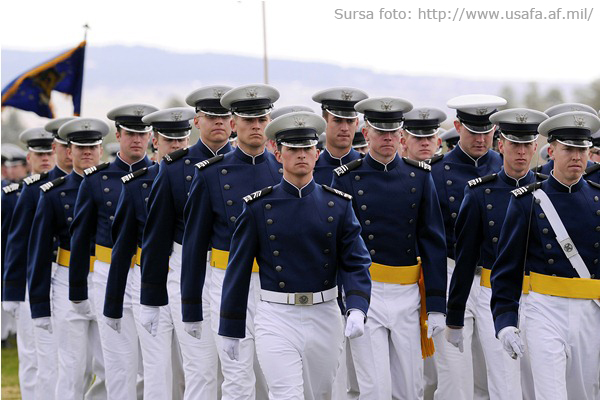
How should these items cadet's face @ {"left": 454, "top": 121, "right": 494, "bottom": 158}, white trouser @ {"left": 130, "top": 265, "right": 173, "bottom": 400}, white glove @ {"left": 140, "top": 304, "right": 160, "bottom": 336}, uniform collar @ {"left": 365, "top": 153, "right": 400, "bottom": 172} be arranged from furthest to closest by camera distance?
cadet's face @ {"left": 454, "top": 121, "right": 494, "bottom": 158}, white trouser @ {"left": 130, "top": 265, "right": 173, "bottom": 400}, white glove @ {"left": 140, "top": 304, "right": 160, "bottom": 336}, uniform collar @ {"left": 365, "top": 153, "right": 400, "bottom": 172}

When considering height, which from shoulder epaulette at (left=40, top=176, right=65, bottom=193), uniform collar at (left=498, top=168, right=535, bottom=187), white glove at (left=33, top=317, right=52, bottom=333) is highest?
uniform collar at (left=498, top=168, right=535, bottom=187)

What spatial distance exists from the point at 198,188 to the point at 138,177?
5.00 feet

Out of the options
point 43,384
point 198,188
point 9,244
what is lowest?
point 43,384

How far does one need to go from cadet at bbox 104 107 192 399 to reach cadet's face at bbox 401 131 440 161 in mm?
2024

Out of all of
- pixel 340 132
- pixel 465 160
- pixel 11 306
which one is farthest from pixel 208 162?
pixel 11 306

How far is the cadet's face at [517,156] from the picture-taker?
9023mm

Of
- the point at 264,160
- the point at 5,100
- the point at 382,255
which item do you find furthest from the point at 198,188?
the point at 5,100

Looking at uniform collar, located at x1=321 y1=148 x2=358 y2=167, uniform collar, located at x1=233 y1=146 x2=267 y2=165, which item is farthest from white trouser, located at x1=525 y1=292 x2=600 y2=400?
uniform collar, located at x1=321 y1=148 x2=358 y2=167

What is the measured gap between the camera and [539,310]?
25.3 ft

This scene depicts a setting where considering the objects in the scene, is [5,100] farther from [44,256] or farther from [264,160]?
[264,160]

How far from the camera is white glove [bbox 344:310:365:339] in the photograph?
289 inches

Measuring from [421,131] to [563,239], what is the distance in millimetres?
3412

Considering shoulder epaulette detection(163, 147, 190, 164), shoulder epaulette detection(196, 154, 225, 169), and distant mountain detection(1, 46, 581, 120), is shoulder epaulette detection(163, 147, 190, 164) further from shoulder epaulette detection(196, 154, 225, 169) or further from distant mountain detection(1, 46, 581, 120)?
distant mountain detection(1, 46, 581, 120)

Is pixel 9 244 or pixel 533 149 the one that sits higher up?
pixel 533 149
